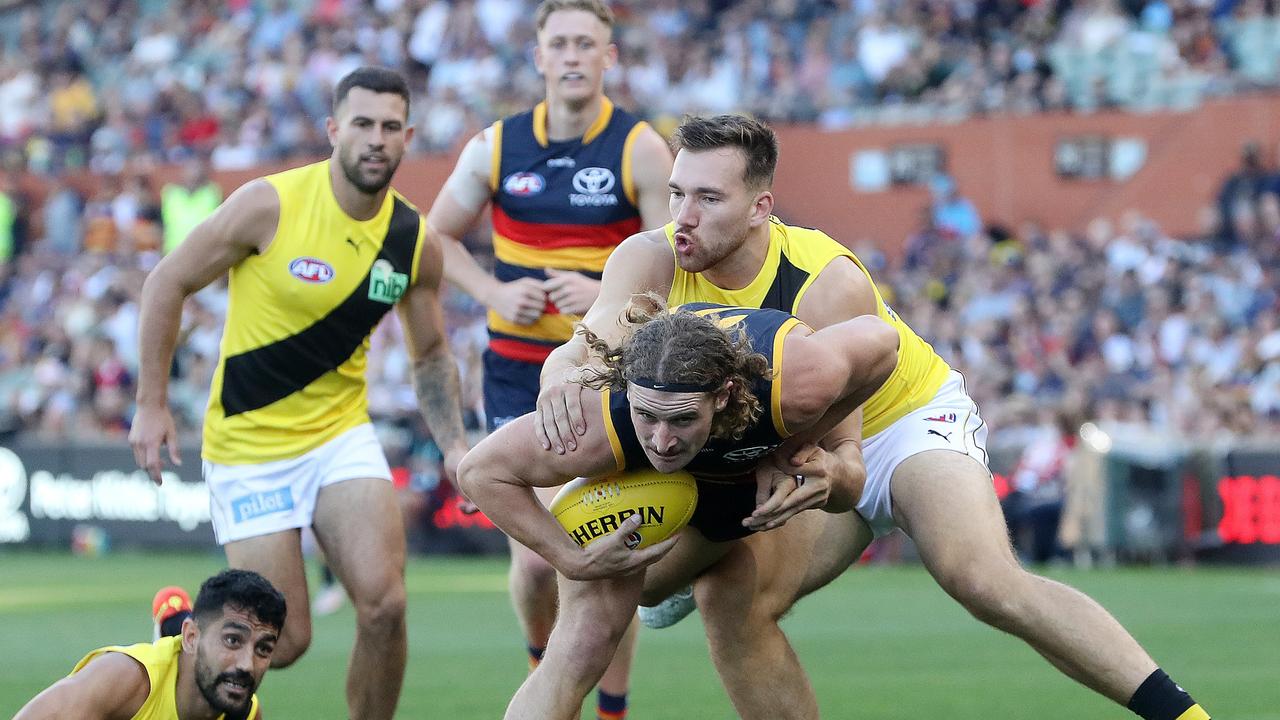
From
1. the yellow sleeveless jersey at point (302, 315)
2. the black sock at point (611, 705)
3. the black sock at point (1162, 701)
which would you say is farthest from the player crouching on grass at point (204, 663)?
the black sock at point (1162, 701)

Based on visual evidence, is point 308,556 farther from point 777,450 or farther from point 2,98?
point 777,450

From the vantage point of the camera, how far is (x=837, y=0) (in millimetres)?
23781

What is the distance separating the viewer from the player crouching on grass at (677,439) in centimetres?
546

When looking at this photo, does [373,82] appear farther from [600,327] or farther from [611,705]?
[611,705]

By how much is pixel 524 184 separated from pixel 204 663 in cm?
275

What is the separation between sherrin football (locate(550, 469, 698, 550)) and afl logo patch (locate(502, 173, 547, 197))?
8.19 ft

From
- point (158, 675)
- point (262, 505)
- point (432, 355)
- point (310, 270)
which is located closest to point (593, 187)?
point (432, 355)

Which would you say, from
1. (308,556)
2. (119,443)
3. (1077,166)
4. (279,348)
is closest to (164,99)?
(119,443)

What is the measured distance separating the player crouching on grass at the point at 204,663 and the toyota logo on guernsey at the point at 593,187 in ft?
7.94

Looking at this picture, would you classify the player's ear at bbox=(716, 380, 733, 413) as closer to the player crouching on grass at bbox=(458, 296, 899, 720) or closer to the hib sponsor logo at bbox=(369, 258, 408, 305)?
the player crouching on grass at bbox=(458, 296, 899, 720)

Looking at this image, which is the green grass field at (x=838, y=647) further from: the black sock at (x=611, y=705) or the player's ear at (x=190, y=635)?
the player's ear at (x=190, y=635)

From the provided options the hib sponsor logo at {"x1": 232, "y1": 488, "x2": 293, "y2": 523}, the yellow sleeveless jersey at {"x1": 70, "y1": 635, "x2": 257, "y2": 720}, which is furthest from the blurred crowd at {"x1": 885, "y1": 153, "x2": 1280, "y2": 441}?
the yellow sleeveless jersey at {"x1": 70, "y1": 635, "x2": 257, "y2": 720}

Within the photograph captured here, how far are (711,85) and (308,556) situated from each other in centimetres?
774

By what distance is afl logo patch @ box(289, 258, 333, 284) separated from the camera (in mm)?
7441
